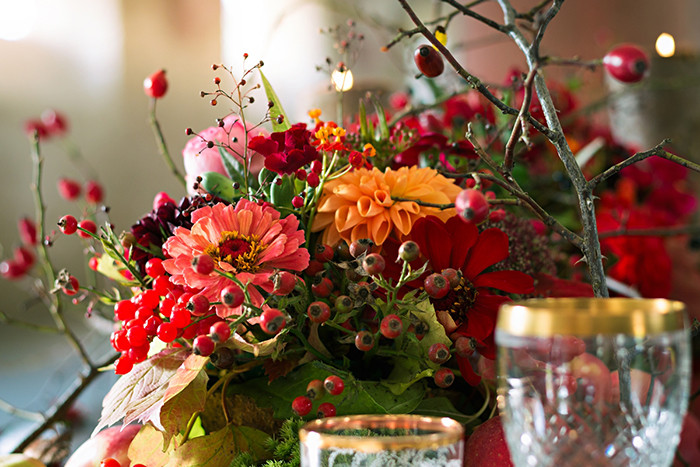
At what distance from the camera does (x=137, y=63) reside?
2354mm

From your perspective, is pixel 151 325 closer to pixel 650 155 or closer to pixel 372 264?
pixel 372 264

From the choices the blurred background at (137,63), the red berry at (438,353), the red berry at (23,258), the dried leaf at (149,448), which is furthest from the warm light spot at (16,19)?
the red berry at (438,353)

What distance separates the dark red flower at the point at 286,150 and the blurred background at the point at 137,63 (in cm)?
155

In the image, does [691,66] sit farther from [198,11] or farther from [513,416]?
[198,11]

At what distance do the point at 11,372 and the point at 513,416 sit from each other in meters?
1.85

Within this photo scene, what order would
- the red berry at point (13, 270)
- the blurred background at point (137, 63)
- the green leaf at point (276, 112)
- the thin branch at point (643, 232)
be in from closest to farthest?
the green leaf at point (276, 112)
the thin branch at point (643, 232)
the red berry at point (13, 270)
the blurred background at point (137, 63)

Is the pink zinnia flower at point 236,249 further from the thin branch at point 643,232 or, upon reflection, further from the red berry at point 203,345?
the thin branch at point 643,232

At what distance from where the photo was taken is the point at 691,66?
105 centimetres

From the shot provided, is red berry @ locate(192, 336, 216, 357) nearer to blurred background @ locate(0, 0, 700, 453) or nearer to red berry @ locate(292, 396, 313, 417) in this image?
red berry @ locate(292, 396, 313, 417)

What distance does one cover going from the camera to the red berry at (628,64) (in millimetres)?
388

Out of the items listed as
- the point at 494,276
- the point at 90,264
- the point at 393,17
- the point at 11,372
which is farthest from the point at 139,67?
the point at 494,276

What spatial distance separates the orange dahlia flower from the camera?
16.4 inches

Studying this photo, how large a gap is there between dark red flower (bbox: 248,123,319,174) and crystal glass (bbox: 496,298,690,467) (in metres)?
0.16

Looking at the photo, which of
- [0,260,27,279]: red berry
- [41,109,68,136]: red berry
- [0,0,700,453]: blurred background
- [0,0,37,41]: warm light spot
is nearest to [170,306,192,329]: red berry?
[0,260,27,279]: red berry
